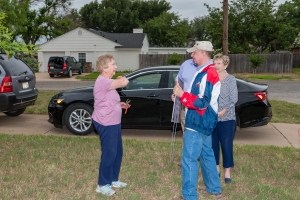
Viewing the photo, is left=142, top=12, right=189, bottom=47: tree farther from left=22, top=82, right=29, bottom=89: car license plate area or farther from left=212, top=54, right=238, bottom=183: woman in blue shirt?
left=212, top=54, right=238, bottom=183: woman in blue shirt

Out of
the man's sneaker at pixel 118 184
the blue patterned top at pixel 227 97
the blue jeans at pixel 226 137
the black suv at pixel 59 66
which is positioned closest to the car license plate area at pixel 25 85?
the man's sneaker at pixel 118 184

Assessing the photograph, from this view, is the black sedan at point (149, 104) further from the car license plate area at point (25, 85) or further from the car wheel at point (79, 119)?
the car license plate area at point (25, 85)

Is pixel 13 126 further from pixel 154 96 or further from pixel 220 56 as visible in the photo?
pixel 220 56

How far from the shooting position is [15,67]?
9117 millimetres

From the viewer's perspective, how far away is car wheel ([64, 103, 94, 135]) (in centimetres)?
818

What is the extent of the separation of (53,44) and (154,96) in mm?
30350

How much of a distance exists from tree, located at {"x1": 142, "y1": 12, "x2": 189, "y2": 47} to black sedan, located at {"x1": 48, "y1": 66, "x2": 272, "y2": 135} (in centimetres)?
4761

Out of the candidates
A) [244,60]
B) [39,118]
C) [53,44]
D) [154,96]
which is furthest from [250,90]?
[53,44]

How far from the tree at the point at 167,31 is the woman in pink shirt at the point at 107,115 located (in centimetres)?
5117

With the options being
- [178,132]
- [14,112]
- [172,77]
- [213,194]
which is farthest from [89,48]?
[213,194]

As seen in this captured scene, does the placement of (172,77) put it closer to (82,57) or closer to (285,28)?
(285,28)

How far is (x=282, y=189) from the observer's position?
484cm

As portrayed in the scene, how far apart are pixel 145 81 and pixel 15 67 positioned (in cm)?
328

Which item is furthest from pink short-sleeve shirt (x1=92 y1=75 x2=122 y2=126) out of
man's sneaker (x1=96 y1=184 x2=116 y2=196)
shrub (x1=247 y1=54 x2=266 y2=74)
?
shrub (x1=247 y1=54 x2=266 y2=74)
